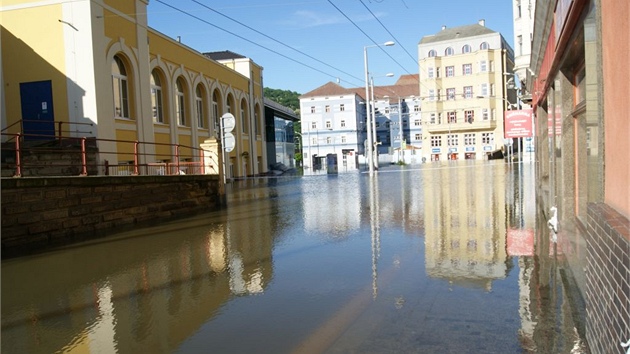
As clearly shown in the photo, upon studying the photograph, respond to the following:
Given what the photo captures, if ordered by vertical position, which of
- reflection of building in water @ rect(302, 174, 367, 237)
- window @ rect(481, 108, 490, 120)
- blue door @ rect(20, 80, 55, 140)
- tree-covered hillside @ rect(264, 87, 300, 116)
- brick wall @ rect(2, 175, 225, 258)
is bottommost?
reflection of building in water @ rect(302, 174, 367, 237)

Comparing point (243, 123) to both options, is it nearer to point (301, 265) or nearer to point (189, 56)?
point (189, 56)

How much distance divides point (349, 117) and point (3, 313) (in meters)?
78.4

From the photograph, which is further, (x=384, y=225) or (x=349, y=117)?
(x=349, y=117)

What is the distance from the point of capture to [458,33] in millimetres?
74625

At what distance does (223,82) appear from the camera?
35125mm

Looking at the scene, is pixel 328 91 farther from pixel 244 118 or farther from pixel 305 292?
pixel 305 292

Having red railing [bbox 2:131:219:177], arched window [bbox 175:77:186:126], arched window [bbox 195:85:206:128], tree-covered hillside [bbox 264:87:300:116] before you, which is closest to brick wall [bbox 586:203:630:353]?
red railing [bbox 2:131:219:177]

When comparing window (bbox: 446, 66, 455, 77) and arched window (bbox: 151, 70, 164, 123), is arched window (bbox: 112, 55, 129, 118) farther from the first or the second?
window (bbox: 446, 66, 455, 77)

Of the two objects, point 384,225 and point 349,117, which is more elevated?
point 349,117

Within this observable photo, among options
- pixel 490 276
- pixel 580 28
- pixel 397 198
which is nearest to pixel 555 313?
pixel 490 276

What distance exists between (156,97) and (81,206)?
15425 millimetres

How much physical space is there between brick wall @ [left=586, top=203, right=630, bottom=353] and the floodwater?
55 centimetres

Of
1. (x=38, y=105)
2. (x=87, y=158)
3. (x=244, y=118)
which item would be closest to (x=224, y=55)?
(x=244, y=118)

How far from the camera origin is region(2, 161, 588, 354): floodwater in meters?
4.54
